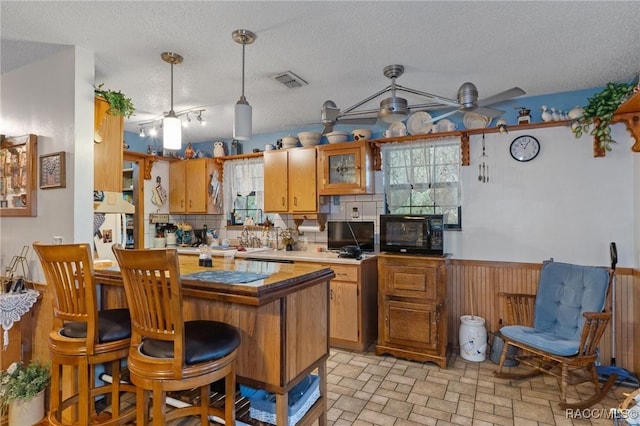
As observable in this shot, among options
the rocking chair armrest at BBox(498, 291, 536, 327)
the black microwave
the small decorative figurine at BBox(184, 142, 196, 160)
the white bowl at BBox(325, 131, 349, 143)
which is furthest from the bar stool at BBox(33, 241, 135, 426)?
the small decorative figurine at BBox(184, 142, 196, 160)

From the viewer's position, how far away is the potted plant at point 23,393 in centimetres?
224

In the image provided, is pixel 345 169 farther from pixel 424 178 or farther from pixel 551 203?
pixel 551 203

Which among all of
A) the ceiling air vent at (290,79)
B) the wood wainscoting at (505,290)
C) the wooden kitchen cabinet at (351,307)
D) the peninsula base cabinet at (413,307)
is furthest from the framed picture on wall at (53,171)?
the wood wainscoting at (505,290)

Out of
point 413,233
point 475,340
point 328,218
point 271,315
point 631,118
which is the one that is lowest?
point 475,340

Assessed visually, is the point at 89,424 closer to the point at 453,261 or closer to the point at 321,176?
the point at 321,176

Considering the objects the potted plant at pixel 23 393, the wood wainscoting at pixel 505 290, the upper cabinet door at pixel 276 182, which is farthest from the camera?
the upper cabinet door at pixel 276 182

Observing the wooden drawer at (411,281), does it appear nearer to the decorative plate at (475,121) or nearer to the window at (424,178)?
the window at (424,178)

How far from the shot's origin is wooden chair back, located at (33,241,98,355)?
1706 millimetres

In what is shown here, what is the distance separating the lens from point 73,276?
177cm

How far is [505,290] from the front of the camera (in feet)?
11.4

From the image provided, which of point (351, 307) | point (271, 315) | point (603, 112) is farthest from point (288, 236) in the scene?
point (603, 112)

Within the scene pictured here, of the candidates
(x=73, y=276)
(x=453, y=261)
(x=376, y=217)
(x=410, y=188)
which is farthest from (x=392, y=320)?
(x=73, y=276)

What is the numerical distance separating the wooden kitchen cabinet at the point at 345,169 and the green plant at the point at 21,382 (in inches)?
114

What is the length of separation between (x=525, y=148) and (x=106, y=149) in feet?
12.2
